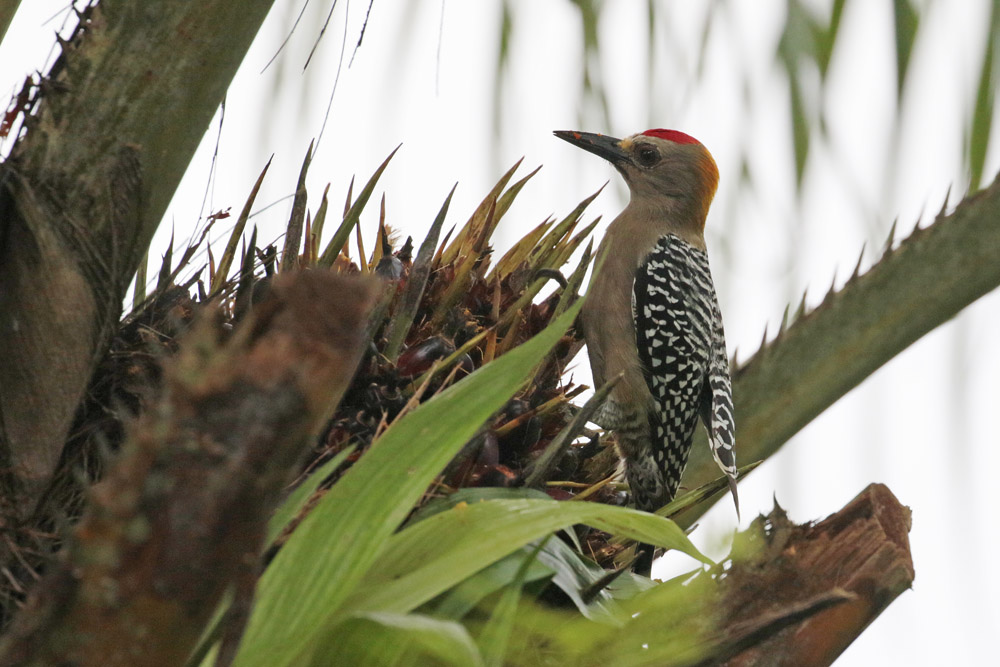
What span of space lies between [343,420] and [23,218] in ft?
2.02

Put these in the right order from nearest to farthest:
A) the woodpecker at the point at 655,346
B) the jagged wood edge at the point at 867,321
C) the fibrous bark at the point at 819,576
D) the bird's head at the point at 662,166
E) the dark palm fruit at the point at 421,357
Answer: the fibrous bark at the point at 819,576 → the dark palm fruit at the point at 421,357 → the jagged wood edge at the point at 867,321 → the woodpecker at the point at 655,346 → the bird's head at the point at 662,166

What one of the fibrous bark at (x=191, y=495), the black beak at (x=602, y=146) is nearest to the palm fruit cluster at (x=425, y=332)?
the fibrous bark at (x=191, y=495)

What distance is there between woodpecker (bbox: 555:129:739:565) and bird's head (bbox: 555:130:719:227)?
1.6 inches

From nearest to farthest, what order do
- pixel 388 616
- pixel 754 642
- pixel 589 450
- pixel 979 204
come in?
pixel 388 616 → pixel 754 642 → pixel 589 450 → pixel 979 204

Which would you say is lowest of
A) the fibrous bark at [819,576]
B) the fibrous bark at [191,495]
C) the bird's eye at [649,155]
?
the fibrous bark at [191,495]

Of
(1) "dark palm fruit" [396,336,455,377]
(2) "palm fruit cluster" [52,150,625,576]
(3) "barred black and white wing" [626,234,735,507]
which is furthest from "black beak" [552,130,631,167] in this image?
(1) "dark palm fruit" [396,336,455,377]

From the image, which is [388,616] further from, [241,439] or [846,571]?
[846,571]

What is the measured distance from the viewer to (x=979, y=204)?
2727 mm

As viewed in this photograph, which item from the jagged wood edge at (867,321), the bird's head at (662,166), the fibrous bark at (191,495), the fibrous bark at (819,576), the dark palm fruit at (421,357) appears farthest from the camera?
the bird's head at (662,166)

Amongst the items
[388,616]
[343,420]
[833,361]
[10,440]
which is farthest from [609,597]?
[833,361]

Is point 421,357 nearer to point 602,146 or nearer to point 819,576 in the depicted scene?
point 819,576

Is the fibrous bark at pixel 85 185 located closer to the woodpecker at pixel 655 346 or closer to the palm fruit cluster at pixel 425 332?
the palm fruit cluster at pixel 425 332

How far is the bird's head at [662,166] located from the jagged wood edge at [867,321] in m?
1.03

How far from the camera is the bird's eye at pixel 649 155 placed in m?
3.86
